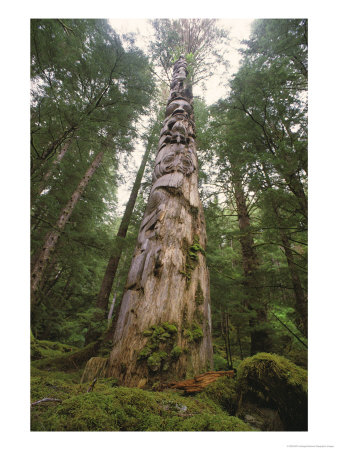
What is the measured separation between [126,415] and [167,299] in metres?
1.17

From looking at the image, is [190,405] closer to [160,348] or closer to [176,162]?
[160,348]

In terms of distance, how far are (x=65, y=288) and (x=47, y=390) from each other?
12.5 metres

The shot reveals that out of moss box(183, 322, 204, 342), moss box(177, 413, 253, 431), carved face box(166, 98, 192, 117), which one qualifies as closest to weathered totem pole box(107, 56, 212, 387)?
moss box(183, 322, 204, 342)

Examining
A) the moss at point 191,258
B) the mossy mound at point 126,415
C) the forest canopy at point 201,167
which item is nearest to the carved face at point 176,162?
the forest canopy at point 201,167

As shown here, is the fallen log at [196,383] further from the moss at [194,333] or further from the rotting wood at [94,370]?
the rotting wood at [94,370]

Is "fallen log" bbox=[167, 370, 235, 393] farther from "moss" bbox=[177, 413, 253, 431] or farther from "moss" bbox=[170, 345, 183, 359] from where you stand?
"moss" bbox=[177, 413, 253, 431]

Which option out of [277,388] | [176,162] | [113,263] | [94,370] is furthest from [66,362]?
[176,162]

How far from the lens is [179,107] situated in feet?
18.7

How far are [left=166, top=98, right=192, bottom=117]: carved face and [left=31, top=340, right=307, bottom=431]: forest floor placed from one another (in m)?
5.70

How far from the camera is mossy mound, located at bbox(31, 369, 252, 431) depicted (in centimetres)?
109

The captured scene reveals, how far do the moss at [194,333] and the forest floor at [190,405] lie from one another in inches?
17.3

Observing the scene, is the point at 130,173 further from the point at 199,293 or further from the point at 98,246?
the point at 199,293

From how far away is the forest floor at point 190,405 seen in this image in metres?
1.13
